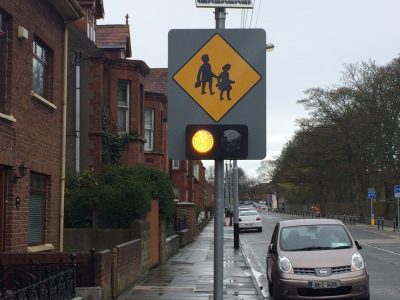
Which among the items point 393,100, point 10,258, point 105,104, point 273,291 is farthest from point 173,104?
point 393,100

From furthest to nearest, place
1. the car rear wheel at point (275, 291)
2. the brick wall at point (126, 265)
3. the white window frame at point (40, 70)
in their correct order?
1. the white window frame at point (40, 70)
2. the brick wall at point (126, 265)
3. the car rear wheel at point (275, 291)

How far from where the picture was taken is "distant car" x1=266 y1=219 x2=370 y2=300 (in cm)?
1126

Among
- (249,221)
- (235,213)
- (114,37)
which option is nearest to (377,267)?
(235,213)

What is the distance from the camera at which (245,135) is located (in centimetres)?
539

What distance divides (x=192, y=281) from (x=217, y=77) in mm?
10307

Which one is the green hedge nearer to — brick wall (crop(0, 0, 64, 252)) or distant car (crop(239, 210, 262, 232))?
brick wall (crop(0, 0, 64, 252))

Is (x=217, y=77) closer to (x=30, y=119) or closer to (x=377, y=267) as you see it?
(x=30, y=119)

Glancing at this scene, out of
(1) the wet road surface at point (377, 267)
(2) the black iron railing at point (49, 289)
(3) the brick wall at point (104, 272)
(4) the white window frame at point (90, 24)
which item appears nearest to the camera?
(2) the black iron railing at point (49, 289)

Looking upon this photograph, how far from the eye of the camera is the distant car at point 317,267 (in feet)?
36.9

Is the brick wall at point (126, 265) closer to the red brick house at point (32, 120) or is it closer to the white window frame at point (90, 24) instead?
the red brick house at point (32, 120)

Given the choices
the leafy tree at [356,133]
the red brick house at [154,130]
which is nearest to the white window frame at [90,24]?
the red brick house at [154,130]

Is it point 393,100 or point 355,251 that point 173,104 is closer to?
point 355,251

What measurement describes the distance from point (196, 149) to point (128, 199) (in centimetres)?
1112

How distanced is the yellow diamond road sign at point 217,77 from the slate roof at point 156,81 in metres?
30.2
